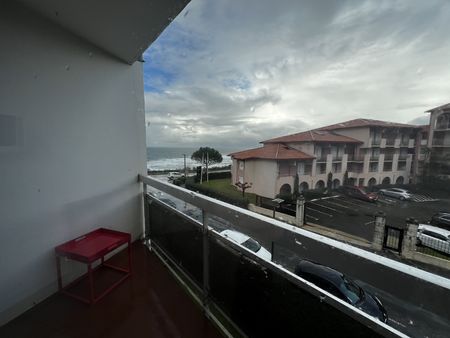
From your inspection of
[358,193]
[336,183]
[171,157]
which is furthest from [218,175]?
[358,193]

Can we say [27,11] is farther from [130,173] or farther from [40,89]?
[130,173]

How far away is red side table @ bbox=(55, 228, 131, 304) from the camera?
1408 mm

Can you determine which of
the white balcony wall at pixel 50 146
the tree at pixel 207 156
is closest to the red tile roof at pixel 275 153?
the tree at pixel 207 156

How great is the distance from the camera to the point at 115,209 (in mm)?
2057

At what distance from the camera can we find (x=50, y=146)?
1482mm

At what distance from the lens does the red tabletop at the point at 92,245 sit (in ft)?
4.65

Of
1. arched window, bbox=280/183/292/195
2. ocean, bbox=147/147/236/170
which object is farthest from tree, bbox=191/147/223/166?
arched window, bbox=280/183/292/195

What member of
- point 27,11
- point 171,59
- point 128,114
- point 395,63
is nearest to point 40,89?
point 27,11

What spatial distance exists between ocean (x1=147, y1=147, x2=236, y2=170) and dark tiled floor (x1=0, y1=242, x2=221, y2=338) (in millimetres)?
945

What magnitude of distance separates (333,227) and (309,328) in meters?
0.62

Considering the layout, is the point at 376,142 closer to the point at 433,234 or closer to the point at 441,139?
the point at 441,139

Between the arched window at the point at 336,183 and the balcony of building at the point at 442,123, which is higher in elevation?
the balcony of building at the point at 442,123

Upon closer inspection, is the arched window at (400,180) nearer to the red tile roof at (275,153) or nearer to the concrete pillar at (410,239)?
the concrete pillar at (410,239)

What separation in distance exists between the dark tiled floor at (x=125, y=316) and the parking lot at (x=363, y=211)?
36.4 inches
